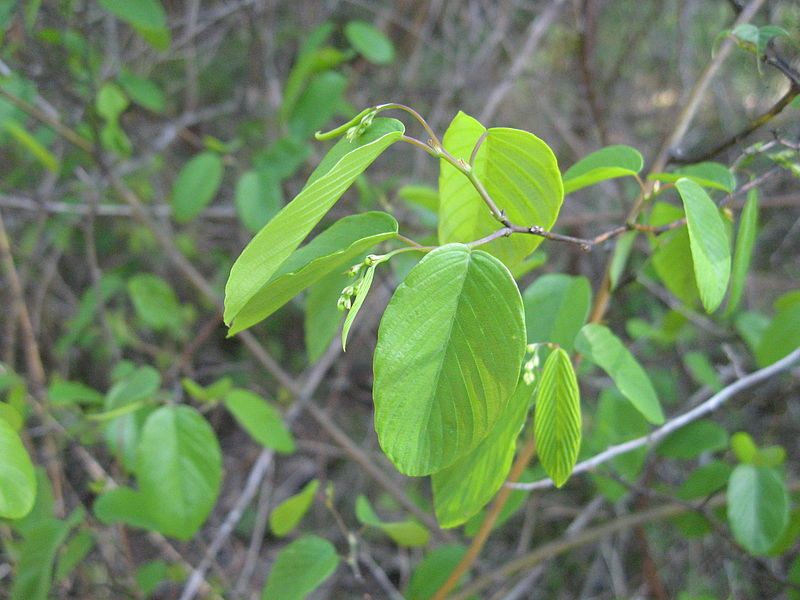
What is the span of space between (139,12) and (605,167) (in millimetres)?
1145

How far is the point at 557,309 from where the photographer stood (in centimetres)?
79

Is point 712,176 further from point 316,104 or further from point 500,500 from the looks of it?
point 316,104

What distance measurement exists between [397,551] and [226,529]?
77cm

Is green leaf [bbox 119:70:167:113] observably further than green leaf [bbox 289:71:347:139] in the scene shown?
Yes

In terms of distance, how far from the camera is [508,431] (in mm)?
611

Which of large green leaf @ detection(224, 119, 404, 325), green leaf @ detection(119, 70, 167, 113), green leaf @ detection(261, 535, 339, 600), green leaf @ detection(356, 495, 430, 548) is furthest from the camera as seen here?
green leaf @ detection(119, 70, 167, 113)

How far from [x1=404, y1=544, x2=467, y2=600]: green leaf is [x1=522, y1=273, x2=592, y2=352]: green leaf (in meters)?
0.51

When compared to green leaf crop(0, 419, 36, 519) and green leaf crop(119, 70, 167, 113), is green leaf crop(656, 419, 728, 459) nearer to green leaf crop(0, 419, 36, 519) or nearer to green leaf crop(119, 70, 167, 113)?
green leaf crop(0, 419, 36, 519)

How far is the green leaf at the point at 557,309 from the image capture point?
75 centimetres

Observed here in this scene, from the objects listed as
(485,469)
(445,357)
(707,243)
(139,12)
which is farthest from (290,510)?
(139,12)

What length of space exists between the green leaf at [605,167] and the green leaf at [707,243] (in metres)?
0.06

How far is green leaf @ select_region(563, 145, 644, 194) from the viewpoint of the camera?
67 centimetres

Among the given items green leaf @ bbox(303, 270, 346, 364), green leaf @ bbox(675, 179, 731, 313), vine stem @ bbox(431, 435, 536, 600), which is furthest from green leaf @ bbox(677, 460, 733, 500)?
green leaf @ bbox(303, 270, 346, 364)

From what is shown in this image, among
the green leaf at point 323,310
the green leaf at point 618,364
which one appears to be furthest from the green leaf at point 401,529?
the green leaf at point 618,364
